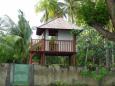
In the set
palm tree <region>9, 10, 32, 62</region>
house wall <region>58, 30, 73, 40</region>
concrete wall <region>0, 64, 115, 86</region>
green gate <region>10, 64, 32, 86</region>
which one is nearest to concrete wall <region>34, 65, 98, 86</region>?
concrete wall <region>0, 64, 115, 86</region>

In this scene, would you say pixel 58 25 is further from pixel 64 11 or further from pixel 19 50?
pixel 64 11

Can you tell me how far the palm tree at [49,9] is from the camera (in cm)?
3500

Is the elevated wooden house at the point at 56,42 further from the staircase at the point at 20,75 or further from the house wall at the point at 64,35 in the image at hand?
the staircase at the point at 20,75

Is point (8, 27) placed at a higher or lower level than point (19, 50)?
higher

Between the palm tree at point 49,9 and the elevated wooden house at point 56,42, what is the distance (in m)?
10.6

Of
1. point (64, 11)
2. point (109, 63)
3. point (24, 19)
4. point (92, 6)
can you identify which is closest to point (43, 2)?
point (64, 11)

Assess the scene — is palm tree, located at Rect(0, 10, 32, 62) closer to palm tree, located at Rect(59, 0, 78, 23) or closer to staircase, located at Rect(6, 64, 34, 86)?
staircase, located at Rect(6, 64, 34, 86)

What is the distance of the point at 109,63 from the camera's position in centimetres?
1939

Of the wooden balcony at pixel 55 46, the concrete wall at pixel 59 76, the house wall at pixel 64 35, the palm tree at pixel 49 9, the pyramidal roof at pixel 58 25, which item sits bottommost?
the concrete wall at pixel 59 76

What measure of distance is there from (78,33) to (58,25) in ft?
5.02

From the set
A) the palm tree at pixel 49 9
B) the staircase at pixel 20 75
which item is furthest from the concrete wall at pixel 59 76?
the palm tree at pixel 49 9

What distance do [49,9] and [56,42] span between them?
12711mm

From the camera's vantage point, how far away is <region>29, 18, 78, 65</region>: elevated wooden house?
2295cm

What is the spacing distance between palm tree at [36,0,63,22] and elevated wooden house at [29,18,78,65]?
10.6 meters
